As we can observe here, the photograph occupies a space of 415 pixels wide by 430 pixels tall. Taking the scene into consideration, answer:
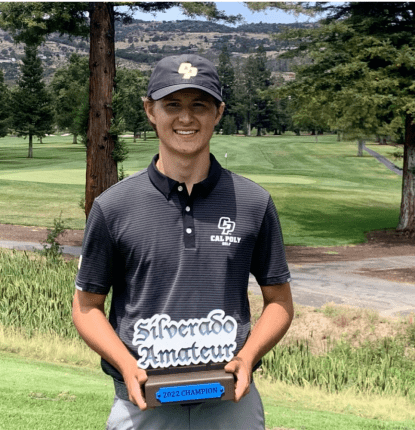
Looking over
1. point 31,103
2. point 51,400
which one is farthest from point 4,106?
point 51,400

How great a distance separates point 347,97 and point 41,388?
13.0 metres

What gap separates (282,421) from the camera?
466 centimetres

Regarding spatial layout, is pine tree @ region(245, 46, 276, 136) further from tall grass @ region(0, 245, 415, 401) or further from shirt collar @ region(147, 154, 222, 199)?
shirt collar @ region(147, 154, 222, 199)

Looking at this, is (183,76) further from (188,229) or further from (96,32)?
(96,32)

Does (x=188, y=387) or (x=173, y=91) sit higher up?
(x=173, y=91)

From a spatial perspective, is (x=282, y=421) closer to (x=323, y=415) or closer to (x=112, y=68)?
(x=323, y=415)

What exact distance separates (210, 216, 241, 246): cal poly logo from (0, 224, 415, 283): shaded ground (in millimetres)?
12489

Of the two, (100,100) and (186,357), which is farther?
(100,100)

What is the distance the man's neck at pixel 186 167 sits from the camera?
223cm

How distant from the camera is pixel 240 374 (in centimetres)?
206

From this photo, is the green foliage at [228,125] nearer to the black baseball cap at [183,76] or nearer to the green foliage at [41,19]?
the green foliage at [41,19]

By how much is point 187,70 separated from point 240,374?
3.29ft

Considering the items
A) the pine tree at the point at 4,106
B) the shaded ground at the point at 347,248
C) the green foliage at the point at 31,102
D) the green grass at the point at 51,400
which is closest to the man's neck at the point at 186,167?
the green grass at the point at 51,400

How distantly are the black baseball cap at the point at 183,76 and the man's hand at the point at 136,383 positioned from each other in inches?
35.0
